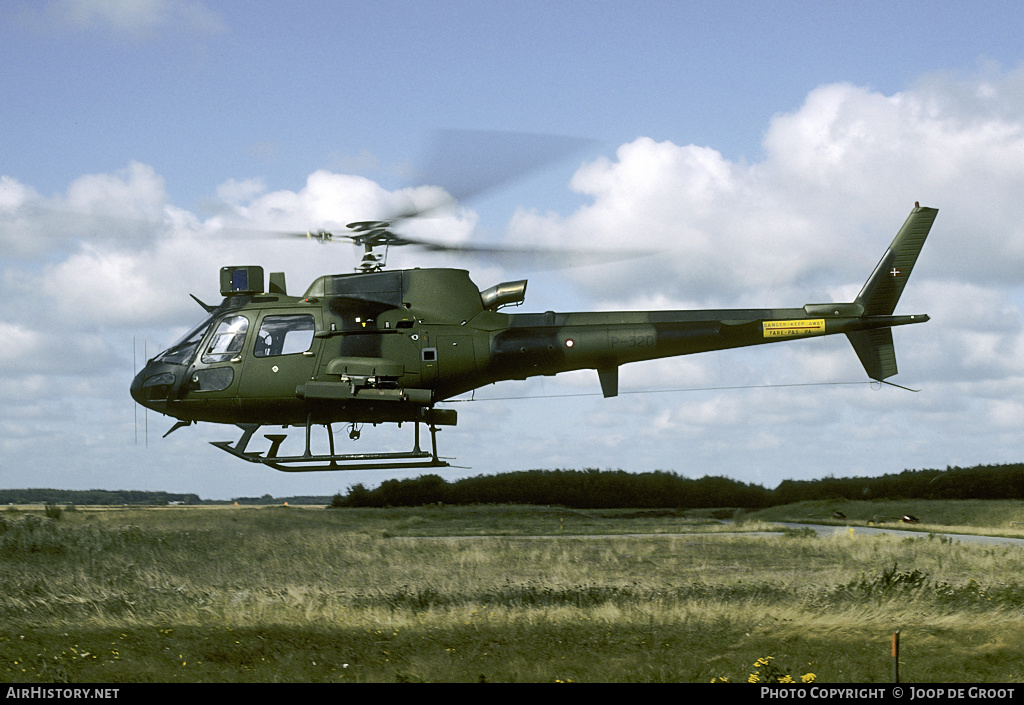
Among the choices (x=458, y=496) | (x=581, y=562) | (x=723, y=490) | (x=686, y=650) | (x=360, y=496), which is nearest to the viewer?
(x=686, y=650)

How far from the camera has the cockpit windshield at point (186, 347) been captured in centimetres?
1864

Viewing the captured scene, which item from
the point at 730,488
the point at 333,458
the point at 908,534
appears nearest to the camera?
the point at 333,458

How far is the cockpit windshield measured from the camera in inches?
734

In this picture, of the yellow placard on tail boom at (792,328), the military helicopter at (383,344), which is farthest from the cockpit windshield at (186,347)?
the yellow placard on tail boom at (792,328)

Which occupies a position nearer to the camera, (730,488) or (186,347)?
(186,347)

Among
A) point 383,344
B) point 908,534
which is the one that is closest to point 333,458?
point 383,344

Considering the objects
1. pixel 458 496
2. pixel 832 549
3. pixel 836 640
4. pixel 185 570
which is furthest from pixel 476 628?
pixel 458 496

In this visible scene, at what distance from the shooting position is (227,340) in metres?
18.4

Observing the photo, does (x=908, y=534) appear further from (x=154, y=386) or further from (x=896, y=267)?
(x=154, y=386)

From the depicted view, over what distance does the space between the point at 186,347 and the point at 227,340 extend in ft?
3.29

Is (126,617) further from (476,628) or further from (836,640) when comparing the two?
(836,640)

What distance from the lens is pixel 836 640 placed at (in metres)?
17.5

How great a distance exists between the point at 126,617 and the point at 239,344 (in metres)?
5.70
